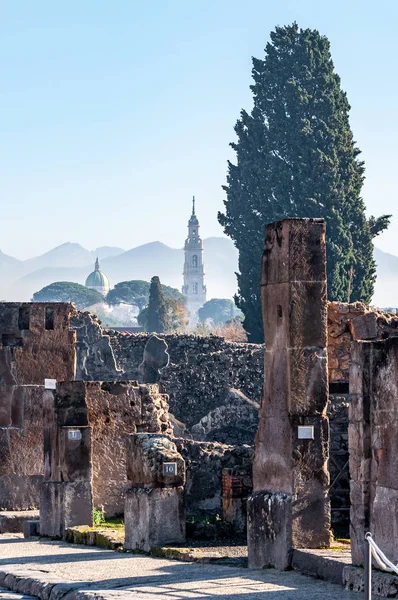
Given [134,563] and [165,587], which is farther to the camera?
[134,563]

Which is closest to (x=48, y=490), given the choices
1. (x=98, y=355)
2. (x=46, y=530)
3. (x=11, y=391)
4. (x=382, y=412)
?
(x=46, y=530)

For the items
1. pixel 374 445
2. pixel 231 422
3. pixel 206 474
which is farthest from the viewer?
pixel 231 422

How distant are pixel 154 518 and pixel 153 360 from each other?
22899 millimetres

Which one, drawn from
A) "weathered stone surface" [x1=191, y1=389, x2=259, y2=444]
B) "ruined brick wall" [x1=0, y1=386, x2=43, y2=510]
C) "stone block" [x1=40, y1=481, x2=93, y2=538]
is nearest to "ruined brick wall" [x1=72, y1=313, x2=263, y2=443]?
"weathered stone surface" [x1=191, y1=389, x2=259, y2=444]

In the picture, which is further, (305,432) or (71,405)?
(71,405)

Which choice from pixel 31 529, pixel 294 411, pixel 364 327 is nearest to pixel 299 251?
pixel 294 411

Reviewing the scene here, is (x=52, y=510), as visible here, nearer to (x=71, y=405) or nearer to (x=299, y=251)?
(x=71, y=405)

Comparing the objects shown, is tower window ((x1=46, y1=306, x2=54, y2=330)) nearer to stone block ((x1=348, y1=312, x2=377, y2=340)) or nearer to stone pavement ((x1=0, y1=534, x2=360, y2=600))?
stone block ((x1=348, y1=312, x2=377, y2=340))

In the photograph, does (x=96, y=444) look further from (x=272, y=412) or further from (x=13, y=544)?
(x=272, y=412)

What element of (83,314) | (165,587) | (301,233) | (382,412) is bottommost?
(165,587)

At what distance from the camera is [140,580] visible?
477 inches

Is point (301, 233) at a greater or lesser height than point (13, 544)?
greater

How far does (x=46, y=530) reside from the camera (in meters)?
17.3

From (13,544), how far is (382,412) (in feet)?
20.4
